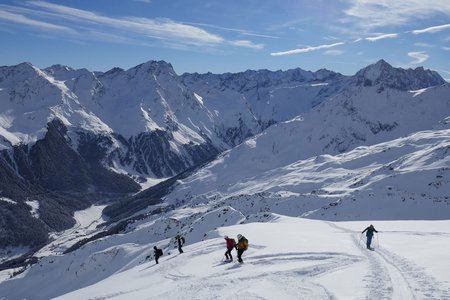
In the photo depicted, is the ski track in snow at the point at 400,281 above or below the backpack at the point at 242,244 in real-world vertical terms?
below

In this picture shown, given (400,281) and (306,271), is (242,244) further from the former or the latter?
(400,281)

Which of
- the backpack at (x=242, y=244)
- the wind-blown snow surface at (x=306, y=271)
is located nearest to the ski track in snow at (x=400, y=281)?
the wind-blown snow surface at (x=306, y=271)

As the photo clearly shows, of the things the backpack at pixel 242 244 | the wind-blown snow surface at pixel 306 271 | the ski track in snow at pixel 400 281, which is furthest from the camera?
the backpack at pixel 242 244

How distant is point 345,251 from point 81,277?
272ft

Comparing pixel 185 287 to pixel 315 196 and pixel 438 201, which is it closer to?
pixel 438 201

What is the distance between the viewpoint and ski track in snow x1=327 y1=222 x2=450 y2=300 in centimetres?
2305

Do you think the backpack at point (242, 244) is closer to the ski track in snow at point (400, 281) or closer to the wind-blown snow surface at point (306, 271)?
the wind-blown snow surface at point (306, 271)

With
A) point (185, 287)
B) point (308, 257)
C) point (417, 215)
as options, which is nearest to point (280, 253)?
point (308, 257)

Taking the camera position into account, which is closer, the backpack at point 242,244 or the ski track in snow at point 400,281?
the ski track in snow at point 400,281

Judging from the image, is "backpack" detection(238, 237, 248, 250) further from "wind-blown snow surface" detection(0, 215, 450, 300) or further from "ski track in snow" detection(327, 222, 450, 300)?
"ski track in snow" detection(327, 222, 450, 300)

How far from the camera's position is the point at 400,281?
2595 cm

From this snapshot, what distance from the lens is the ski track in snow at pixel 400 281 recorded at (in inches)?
907

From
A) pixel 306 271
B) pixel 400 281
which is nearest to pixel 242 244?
pixel 306 271

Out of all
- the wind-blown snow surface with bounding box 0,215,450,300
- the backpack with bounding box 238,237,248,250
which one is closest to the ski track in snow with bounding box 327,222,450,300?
the wind-blown snow surface with bounding box 0,215,450,300
